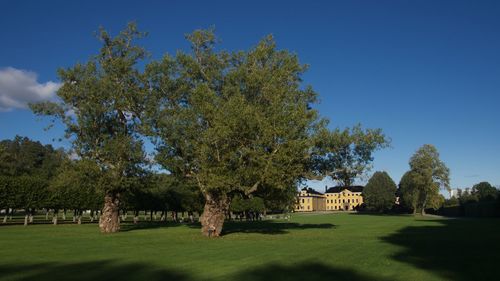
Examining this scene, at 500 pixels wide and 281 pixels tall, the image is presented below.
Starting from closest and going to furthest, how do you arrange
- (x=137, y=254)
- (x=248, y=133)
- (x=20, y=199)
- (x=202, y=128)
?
1. (x=137, y=254)
2. (x=248, y=133)
3. (x=202, y=128)
4. (x=20, y=199)

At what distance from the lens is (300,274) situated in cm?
1709

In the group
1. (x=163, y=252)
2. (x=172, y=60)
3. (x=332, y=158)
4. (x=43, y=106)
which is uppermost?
(x=172, y=60)

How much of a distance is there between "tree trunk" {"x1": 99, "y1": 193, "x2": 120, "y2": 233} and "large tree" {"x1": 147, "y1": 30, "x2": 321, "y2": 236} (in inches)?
392

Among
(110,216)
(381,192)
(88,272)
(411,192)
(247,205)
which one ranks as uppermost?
(381,192)

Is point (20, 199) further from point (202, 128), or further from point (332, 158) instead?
point (332, 158)

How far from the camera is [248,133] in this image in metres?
37.2

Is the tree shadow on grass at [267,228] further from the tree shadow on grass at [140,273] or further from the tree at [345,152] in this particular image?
the tree shadow on grass at [140,273]

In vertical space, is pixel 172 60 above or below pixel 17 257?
above

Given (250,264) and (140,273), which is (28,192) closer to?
(250,264)

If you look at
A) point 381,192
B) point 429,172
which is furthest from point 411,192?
point 381,192

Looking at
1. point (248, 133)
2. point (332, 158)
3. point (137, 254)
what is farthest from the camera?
point (332, 158)

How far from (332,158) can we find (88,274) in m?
31.0

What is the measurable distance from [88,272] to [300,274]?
7782mm

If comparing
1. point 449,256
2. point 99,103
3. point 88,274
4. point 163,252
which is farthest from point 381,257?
point 99,103
